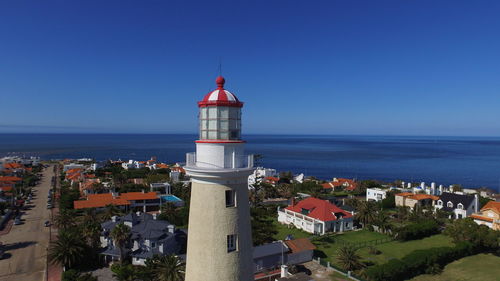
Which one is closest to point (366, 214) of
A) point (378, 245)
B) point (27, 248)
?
point (378, 245)

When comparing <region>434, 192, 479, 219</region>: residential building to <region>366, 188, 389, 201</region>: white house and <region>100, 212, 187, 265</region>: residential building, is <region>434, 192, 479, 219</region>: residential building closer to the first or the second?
<region>366, 188, 389, 201</region>: white house

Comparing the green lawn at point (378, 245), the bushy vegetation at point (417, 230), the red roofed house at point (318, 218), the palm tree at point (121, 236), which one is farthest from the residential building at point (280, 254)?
the bushy vegetation at point (417, 230)

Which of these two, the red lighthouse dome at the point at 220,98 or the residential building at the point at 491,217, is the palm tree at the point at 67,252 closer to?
the red lighthouse dome at the point at 220,98

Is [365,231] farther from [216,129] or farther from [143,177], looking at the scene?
[143,177]

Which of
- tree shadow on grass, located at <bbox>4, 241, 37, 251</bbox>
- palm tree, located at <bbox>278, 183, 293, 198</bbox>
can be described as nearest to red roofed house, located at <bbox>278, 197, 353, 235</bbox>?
palm tree, located at <bbox>278, 183, 293, 198</bbox>

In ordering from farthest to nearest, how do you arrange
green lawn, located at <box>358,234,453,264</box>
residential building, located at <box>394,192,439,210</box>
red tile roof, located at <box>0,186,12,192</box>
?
red tile roof, located at <box>0,186,12,192</box> < residential building, located at <box>394,192,439,210</box> < green lawn, located at <box>358,234,453,264</box>

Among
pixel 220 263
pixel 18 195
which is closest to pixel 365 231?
pixel 220 263
